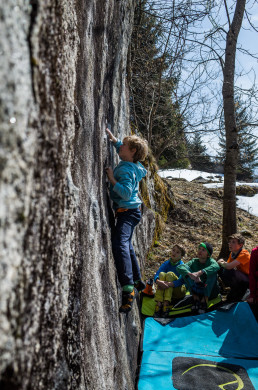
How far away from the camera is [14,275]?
3.31ft

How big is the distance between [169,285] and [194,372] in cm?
160

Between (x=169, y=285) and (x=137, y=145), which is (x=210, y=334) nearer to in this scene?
(x=169, y=285)

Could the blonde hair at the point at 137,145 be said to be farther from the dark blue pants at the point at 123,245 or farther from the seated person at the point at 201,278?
the seated person at the point at 201,278

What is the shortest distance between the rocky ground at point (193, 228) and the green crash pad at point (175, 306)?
0.79 metres

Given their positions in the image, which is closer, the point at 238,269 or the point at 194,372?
the point at 194,372

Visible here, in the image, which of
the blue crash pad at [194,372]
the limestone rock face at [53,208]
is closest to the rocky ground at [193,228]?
the blue crash pad at [194,372]

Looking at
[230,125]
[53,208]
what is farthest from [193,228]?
[53,208]

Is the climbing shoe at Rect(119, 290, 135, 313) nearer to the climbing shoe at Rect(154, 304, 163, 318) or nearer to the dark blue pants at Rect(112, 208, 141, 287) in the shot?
the dark blue pants at Rect(112, 208, 141, 287)

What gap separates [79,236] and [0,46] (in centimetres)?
121

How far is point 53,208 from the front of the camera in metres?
1.37

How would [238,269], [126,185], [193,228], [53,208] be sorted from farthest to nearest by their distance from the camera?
[193,228] → [238,269] → [126,185] → [53,208]

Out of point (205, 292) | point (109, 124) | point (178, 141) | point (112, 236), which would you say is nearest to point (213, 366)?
point (205, 292)

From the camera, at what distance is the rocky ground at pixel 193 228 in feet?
22.7

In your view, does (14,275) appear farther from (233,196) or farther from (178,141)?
(178,141)
